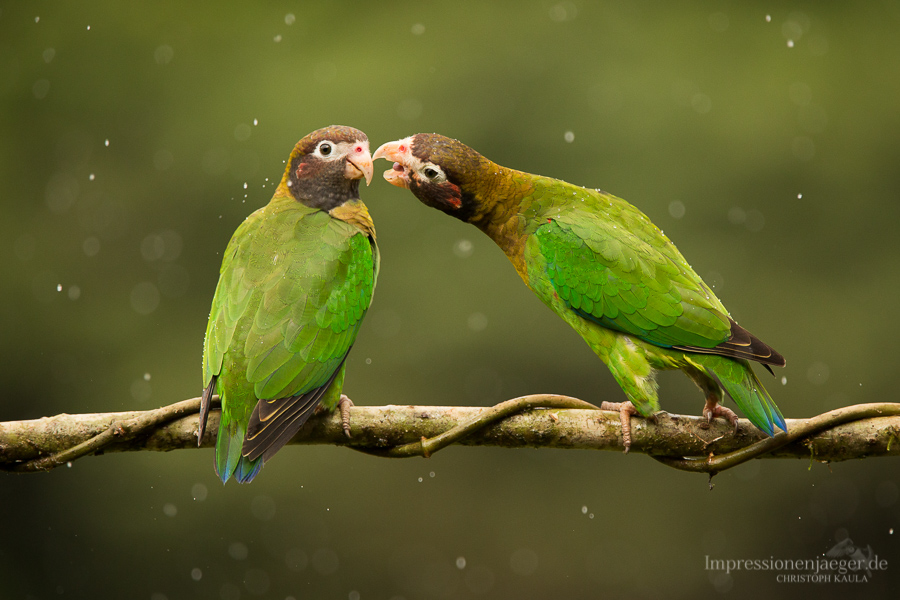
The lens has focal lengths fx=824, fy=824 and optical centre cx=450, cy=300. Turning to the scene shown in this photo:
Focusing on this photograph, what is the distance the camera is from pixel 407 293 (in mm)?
6109

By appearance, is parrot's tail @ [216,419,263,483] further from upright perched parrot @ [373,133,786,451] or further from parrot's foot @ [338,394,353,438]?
upright perched parrot @ [373,133,786,451]

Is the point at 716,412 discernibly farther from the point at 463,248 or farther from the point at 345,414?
the point at 463,248

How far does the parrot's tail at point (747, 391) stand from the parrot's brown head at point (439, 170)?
31.4 inches

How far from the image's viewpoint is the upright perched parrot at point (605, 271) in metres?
2.18

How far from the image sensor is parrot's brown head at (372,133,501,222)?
7.50 feet

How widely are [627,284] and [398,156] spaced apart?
0.72 m

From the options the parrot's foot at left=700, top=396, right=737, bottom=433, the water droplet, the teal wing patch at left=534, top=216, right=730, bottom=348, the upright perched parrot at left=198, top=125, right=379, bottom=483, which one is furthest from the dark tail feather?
the water droplet

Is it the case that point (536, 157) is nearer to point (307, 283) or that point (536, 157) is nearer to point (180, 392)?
point (180, 392)

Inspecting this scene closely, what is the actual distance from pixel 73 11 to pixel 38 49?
0.42 meters

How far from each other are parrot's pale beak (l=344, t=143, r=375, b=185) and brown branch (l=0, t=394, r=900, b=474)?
29.9 inches

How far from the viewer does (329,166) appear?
2.43m

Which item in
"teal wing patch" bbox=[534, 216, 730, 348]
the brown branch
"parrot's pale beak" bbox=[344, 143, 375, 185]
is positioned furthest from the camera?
"parrot's pale beak" bbox=[344, 143, 375, 185]

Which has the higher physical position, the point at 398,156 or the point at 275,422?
the point at 398,156

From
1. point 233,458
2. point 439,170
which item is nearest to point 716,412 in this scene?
point 439,170
